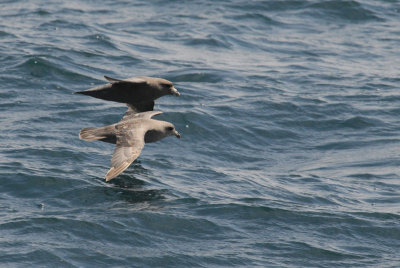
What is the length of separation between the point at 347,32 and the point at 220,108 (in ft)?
27.2

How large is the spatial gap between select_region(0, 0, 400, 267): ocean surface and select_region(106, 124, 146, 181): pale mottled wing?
1.90 feet

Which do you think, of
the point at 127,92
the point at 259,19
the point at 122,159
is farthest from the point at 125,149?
the point at 259,19

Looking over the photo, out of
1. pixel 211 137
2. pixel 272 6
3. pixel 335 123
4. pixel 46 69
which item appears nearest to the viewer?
pixel 211 137

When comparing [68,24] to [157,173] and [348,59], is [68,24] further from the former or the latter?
[157,173]

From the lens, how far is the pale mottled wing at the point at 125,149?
35.4 feet

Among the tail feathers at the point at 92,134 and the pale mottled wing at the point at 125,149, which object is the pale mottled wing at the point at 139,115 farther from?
the tail feathers at the point at 92,134

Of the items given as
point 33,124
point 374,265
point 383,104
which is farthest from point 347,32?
point 374,265

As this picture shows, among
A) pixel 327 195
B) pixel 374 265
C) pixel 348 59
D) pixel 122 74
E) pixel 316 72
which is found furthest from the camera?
pixel 348 59

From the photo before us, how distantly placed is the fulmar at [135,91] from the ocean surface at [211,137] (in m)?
0.95

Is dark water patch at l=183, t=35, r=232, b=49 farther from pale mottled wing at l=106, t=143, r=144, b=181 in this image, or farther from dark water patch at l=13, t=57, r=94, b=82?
pale mottled wing at l=106, t=143, r=144, b=181

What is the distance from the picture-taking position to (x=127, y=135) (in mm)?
11750

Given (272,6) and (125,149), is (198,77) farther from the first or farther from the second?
(125,149)

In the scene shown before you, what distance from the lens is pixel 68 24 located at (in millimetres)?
22391

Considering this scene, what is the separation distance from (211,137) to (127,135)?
376 cm
